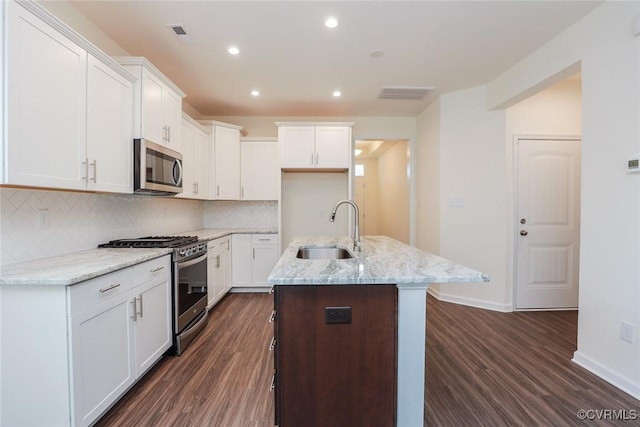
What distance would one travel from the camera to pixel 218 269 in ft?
11.5

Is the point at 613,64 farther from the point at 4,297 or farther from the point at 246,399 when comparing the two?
the point at 4,297

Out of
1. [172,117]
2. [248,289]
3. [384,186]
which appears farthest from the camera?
[384,186]

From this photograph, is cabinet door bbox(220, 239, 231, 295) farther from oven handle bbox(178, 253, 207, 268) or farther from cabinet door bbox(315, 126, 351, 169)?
cabinet door bbox(315, 126, 351, 169)

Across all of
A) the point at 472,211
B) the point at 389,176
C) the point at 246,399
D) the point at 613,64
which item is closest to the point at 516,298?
the point at 472,211

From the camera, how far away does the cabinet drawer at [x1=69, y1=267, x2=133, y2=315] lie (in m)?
1.40

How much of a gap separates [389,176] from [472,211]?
118 inches

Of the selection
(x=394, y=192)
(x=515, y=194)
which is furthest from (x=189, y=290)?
(x=394, y=192)

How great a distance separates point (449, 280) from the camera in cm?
129

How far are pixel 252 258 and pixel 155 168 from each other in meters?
1.96

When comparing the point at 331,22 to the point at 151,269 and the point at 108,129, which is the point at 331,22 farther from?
the point at 151,269

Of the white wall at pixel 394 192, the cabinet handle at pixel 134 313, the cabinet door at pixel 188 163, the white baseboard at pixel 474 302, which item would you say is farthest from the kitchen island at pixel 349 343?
the white wall at pixel 394 192

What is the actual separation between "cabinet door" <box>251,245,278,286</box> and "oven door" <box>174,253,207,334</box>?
1075 mm

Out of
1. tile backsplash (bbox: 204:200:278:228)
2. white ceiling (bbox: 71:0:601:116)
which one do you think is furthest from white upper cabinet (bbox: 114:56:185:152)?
tile backsplash (bbox: 204:200:278:228)

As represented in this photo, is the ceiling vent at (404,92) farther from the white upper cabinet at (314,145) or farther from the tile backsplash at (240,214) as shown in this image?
the tile backsplash at (240,214)
